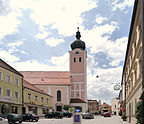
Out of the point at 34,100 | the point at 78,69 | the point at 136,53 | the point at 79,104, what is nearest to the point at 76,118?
the point at 136,53

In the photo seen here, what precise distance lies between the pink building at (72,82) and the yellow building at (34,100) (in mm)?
12788

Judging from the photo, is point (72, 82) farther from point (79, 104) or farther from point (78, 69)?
point (79, 104)

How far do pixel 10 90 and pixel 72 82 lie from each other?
44.0 meters

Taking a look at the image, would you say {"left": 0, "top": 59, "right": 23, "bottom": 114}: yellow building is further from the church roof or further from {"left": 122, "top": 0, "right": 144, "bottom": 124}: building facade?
the church roof

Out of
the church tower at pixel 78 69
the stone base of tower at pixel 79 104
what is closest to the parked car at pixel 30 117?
the stone base of tower at pixel 79 104

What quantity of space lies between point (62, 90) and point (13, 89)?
132 ft

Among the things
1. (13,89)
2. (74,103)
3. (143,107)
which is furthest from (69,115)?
(143,107)

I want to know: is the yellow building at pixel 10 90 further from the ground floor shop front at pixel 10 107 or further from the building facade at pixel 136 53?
the building facade at pixel 136 53

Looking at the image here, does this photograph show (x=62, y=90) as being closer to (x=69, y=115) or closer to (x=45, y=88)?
(x=45, y=88)

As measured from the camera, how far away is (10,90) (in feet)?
135

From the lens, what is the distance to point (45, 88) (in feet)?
273

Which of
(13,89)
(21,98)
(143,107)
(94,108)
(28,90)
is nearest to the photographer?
(143,107)

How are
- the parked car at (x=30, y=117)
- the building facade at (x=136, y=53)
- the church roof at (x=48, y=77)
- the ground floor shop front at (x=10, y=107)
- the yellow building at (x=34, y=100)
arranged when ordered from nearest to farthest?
the building facade at (x=136, y=53) → the parked car at (x=30, y=117) → the ground floor shop front at (x=10, y=107) → the yellow building at (x=34, y=100) → the church roof at (x=48, y=77)

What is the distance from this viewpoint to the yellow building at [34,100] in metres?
49.5
